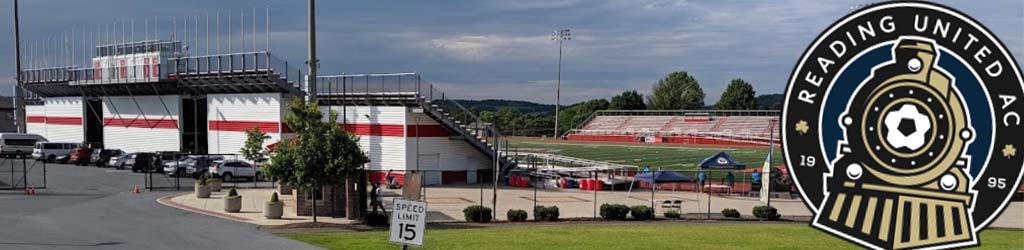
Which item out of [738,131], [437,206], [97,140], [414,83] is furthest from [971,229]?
[738,131]

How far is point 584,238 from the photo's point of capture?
24703 millimetres

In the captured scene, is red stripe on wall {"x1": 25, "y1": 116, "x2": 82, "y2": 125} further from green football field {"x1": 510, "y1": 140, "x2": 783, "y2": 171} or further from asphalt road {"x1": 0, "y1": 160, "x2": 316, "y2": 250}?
asphalt road {"x1": 0, "y1": 160, "x2": 316, "y2": 250}

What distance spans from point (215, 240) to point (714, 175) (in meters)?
37.3

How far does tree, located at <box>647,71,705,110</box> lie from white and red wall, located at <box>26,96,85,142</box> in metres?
108

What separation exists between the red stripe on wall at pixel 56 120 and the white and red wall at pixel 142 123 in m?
6.22

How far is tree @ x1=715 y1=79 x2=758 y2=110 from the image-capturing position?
164625 millimetres

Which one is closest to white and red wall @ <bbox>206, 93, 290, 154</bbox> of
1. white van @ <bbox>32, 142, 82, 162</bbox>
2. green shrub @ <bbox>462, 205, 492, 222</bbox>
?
white van @ <bbox>32, 142, 82, 162</bbox>

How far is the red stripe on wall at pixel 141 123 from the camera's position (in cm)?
6159

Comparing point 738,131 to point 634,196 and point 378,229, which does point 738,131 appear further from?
point 378,229

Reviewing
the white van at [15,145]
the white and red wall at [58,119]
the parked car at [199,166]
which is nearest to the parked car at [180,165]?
the parked car at [199,166]

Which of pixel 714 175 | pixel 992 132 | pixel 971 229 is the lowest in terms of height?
pixel 714 175

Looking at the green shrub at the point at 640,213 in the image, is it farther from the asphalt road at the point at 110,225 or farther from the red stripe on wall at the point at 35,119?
the red stripe on wall at the point at 35,119

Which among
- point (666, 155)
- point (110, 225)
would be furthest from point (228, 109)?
point (666, 155)

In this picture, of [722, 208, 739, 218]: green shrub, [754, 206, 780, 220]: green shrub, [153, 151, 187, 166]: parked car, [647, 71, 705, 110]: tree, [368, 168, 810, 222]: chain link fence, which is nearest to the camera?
[754, 206, 780, 220]: green shrub
